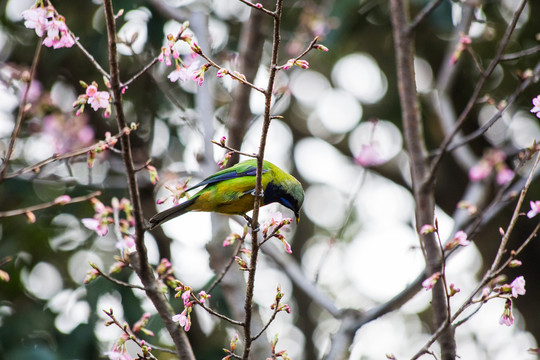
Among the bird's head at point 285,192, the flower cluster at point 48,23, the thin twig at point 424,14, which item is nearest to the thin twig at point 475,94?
the thin twig at point 424,14

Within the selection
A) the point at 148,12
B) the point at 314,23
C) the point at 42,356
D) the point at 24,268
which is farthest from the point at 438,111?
the point at 24,268

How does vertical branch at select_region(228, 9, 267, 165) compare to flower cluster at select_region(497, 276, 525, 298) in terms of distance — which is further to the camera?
vertical branch at select_region(228, 9, 267, 165)

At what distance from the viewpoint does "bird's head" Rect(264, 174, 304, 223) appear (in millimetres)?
4125

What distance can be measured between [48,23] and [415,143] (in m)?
2.56

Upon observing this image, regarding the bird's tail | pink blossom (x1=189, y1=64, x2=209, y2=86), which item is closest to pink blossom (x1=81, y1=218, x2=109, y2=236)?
the bird's tail

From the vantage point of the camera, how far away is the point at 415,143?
13.4ft

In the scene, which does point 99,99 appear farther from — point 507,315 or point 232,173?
point 507,315

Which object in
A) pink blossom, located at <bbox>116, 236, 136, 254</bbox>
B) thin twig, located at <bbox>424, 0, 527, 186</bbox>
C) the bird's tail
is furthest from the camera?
the bird's tail

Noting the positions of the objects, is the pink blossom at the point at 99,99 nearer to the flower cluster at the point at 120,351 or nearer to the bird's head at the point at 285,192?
the flower cluster at the point at 120,351

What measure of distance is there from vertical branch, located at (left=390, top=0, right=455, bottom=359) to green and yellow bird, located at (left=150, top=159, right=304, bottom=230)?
843 millimetres

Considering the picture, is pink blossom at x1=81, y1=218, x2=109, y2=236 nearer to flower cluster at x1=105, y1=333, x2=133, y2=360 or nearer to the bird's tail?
the bird's tail

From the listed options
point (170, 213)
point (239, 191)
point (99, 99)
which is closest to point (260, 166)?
point (99, 99)

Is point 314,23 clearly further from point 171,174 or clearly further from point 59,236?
point 59,236

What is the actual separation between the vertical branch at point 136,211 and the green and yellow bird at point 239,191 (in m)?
0.90
